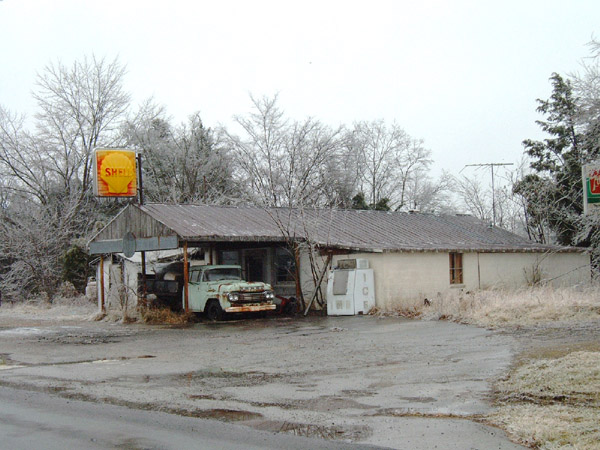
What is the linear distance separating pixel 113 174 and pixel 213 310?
676 cm

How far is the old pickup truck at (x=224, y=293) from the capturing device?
2242cm

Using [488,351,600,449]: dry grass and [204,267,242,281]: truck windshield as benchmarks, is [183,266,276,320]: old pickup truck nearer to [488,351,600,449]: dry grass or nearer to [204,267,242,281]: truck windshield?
[204,267,242,281]: truck windshield

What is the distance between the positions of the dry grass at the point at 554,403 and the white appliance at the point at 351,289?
40.6 feet

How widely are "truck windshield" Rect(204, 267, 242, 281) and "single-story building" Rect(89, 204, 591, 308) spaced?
1029 millimetres

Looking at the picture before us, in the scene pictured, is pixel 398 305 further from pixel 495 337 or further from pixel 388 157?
pixel 388 157

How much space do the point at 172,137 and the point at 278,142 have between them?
736 centimetres

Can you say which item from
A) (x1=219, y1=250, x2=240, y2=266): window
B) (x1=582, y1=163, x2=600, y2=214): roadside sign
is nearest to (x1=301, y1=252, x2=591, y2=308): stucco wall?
(x1=219, y1=250, x2=240, y2=266): window

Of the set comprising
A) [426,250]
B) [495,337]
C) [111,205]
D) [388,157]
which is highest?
[388,157]

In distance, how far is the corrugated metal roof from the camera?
24562 mm

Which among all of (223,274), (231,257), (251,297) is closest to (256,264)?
(231,257)

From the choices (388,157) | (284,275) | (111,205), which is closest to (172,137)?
(111,205)

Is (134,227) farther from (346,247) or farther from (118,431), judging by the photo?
(118,431)

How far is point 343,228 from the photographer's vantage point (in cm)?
2825

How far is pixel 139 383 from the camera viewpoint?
1078 cm
